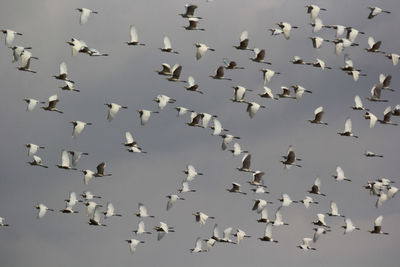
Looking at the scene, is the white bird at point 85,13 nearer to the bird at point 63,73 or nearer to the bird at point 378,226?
the bird at point 63,73

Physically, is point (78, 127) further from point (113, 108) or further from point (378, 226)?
point (378, 226)

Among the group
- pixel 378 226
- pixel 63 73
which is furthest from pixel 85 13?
pixel 378 226

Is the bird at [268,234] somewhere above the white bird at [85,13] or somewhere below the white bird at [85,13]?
below

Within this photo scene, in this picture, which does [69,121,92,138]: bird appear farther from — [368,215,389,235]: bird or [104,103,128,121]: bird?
[368,215,389,235]: bird

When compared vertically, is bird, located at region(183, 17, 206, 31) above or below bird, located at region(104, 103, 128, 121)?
above

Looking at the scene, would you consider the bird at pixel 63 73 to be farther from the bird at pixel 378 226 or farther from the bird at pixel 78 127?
the bird at pixel 378 226

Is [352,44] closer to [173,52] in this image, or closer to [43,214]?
[173,52]

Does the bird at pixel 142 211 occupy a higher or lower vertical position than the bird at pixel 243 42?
lower

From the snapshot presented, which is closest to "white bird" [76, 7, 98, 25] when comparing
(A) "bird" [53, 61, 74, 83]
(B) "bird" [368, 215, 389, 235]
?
(A) "bird" [53, 61, 74, 83]

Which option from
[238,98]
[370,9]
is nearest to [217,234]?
[238,98]

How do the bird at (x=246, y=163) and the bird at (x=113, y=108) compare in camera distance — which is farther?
the bird at (x=246, y=163)

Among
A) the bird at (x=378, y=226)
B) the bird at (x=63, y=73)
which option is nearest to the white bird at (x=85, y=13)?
the bird at (x=63, y=73)

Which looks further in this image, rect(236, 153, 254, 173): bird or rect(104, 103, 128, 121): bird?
rect(236, 153, 254, 173): bird

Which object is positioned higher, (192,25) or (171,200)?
(192,25)
